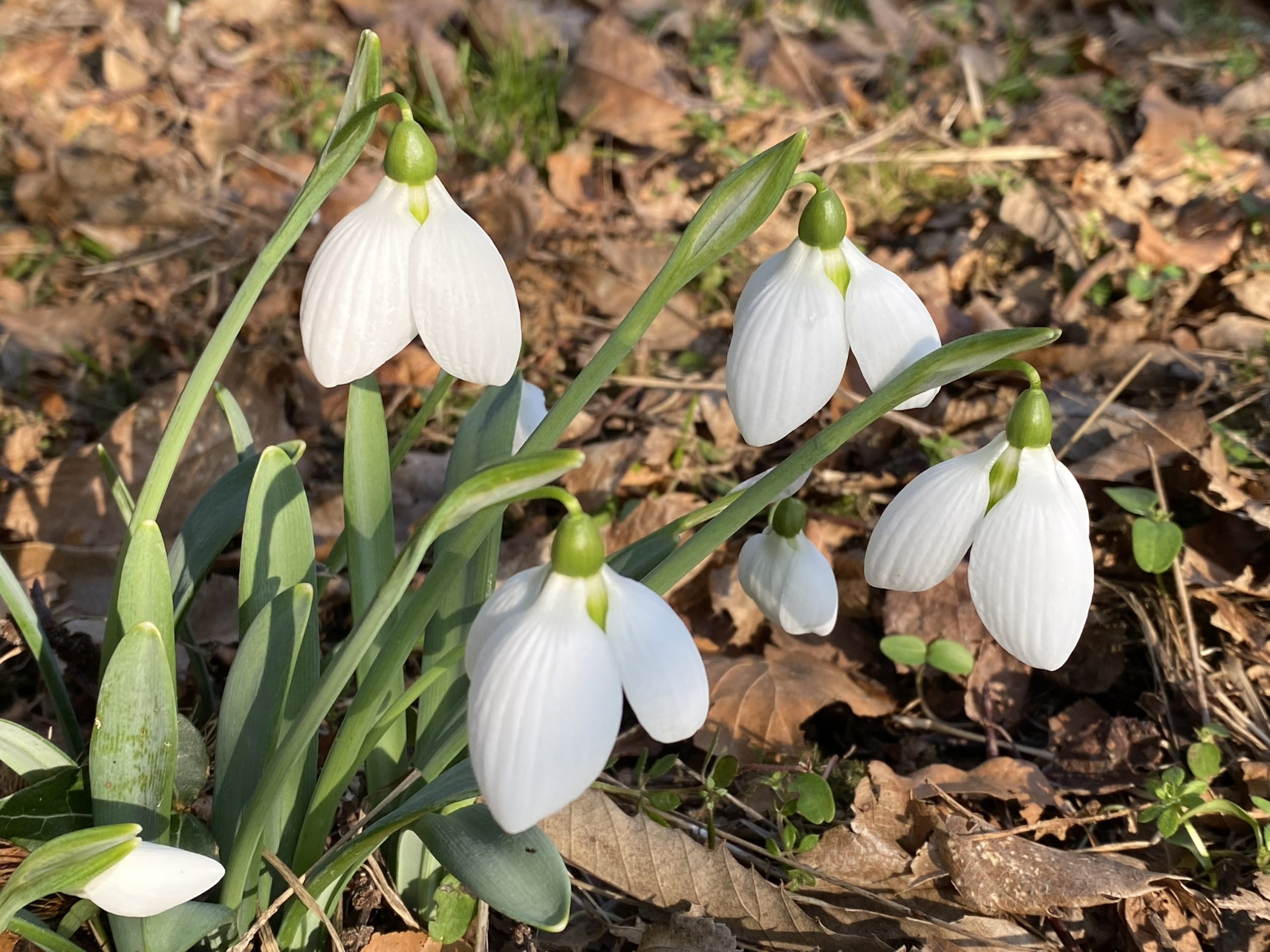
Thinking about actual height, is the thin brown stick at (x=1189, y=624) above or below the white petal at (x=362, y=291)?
below

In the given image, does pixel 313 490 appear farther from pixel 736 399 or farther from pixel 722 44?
pixel 722 44

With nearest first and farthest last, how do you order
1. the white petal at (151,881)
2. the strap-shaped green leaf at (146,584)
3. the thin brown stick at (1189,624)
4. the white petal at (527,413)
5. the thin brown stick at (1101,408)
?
the white petal at (151,881), the strap-shaped green leaf at (146,584), the white petal at (527,413), the thin brown stick at (1189,624), the thin brown stick at (1101,408)

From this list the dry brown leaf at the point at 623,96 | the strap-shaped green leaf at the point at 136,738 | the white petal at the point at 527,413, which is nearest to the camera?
the strap-shaped green leaf at the point at 136,738

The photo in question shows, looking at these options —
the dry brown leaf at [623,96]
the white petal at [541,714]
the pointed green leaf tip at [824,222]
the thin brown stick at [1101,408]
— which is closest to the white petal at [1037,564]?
the pointed green leaf tip at [824,222]

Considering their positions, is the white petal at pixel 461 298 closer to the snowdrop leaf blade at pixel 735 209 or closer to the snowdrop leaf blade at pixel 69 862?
the snowdrop leaf blade at pixel 735 209

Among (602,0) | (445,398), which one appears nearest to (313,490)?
(445,398)

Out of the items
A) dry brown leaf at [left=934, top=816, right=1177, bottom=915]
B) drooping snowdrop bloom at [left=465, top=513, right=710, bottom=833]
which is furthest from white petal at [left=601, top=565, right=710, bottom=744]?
dry brown leaf at [left=934, top=816, right=1177, bottom=915]

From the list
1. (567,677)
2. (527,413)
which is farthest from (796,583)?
(567,677)
